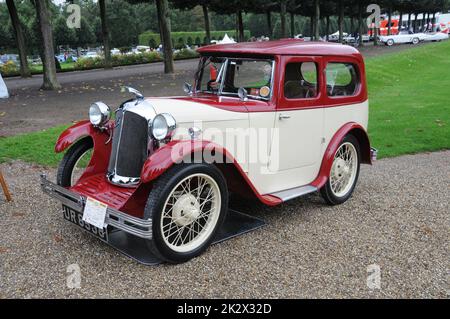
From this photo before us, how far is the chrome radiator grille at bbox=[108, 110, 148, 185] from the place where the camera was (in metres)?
4.05

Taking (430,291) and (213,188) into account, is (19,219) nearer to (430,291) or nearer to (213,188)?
(213,188)

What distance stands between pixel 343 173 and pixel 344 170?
0.04m

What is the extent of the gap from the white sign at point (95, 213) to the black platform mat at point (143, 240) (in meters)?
0.37

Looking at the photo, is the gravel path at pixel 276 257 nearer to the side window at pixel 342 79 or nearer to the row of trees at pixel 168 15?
the side window at pixel 342 79

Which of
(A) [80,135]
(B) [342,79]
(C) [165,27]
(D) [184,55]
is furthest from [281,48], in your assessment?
(D) [184,55]

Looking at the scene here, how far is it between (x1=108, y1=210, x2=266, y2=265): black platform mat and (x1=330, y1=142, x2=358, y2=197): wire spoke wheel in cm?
125

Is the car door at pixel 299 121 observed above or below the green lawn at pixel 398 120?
above

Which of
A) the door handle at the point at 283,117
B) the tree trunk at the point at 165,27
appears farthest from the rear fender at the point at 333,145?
the tree trunk at the point at 165,27

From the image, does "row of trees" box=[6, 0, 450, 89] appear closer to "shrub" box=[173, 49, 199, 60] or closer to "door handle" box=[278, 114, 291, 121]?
"shrub" box=[173, 49, 199, 60]

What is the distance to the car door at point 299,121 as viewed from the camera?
4.60 metres

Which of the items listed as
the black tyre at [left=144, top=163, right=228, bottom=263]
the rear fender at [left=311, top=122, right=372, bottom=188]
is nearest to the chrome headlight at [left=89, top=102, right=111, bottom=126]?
the black tyre at [left=144, top=163, right=228, bottom=263]

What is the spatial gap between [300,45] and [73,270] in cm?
327

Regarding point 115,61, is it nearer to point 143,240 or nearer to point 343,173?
point 343,173
